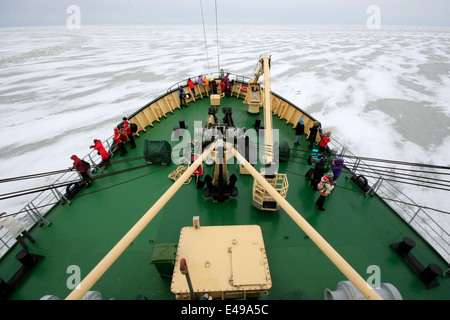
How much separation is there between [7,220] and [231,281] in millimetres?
5242

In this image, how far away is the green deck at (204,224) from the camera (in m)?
4.54

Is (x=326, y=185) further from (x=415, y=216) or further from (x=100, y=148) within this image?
(x=100, y=148)

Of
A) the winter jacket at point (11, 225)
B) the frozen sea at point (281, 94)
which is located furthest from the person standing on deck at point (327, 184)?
the winter jacket at point (11, 225)

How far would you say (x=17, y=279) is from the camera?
4504 millimetres

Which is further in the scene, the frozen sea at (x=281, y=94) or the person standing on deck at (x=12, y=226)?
the frozen sea at (x=281, y=94)

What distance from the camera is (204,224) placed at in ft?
18.9

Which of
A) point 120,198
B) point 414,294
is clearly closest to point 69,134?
point 120,198

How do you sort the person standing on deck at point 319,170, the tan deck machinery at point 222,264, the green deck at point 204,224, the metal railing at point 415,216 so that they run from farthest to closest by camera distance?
the person standing on deck at point 319,170 → the metal railing at point 415,216 → the green deck at point 204,224 → the tan deck machinery at point 222,264

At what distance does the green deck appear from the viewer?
4535 millimetres

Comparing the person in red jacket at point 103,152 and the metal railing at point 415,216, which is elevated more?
the person in red jacket at point 103,152

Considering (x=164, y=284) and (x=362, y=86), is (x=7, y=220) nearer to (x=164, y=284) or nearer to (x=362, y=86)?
(x=164, y=284)

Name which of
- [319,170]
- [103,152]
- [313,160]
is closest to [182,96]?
[103,152]

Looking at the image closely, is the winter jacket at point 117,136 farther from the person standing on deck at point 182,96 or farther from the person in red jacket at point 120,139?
the person standing on deck at point 182,96
